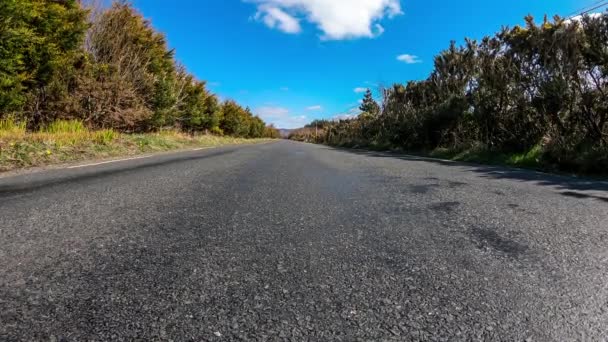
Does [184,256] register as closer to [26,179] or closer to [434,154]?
[26,179]

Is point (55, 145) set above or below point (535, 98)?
below

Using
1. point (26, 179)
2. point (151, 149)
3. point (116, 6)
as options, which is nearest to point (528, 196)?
point (26, 179)

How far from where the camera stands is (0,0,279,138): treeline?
9844 millimetres

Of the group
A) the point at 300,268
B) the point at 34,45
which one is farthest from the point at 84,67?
the point at 300,268

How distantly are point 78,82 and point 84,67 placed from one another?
2.04ft

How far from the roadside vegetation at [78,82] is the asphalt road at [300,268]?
6121 mm

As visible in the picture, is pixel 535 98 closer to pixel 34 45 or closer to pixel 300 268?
pixel 300 268

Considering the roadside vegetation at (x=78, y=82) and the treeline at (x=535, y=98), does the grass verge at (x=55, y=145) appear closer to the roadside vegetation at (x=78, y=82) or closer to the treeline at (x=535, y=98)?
the roadside vegetation at (x=78, y=82)

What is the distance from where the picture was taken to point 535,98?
12445 millimetres

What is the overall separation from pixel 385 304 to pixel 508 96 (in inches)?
578

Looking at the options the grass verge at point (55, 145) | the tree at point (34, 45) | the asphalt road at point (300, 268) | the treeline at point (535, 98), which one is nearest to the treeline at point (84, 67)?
the tree at point (34, 45)

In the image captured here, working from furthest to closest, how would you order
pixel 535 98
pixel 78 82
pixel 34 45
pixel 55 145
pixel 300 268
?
1. pixel 78 82
2. pixel 535 98
3. pixel 34 45
4. pixel 55 145
5. pixel 300 268

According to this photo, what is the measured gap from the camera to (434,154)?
17406mm

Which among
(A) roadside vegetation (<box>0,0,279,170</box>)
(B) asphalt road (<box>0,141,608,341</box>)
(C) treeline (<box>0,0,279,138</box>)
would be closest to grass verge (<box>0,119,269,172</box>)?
(A) roadside vegetation (<box>0,0,279,170</box>)
